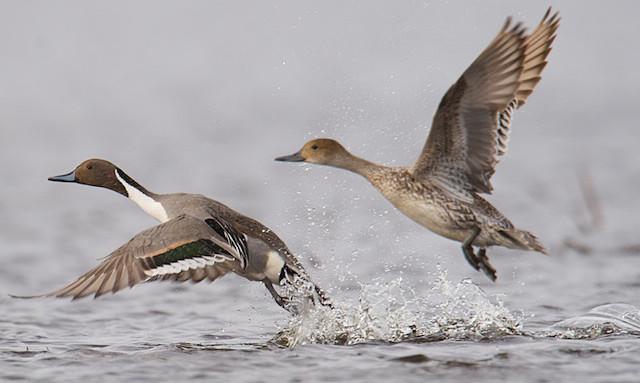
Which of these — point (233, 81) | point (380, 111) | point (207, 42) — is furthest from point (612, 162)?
point (207, 42)

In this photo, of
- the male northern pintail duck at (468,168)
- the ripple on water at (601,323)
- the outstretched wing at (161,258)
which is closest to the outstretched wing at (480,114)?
the male northern pintail duck at (468,168)

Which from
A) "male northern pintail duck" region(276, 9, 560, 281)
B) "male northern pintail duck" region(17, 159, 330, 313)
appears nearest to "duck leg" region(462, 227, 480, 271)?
"male northern pintail duck" region(276, 9, 560, 281)

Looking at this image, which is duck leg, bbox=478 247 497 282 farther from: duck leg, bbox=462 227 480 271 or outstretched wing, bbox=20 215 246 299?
outstretched wing, bbox=20 215 246 299

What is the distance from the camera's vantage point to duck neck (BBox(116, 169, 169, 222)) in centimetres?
701

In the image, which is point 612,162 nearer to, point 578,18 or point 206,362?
point 578,18

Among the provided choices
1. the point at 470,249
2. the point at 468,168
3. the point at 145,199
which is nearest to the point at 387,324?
the point at 470,249

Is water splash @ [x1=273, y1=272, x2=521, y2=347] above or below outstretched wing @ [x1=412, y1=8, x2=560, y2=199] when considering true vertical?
below

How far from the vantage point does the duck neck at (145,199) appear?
276 inches

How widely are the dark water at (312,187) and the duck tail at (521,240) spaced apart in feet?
1.63

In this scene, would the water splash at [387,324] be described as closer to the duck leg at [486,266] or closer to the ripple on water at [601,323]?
the ripple on water at [601,323]

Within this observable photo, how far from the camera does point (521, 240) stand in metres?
6.48

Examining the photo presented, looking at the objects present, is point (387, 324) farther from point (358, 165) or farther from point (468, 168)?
point (468, 168)

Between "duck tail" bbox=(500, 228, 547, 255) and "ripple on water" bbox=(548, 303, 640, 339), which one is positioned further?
"ripple on water" bbox=(548, 303, 640, 339)

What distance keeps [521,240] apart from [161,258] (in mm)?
1809
